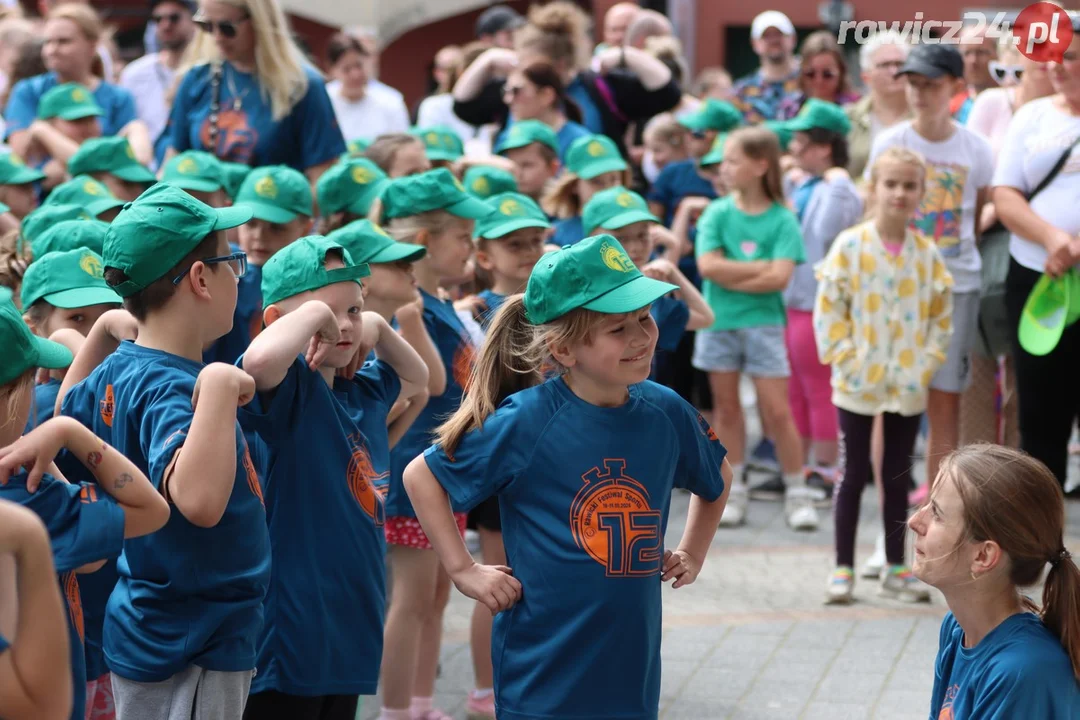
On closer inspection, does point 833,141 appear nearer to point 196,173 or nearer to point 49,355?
point 196,173

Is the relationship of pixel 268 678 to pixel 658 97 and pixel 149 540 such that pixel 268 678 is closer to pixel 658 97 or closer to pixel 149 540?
pixel 149 540

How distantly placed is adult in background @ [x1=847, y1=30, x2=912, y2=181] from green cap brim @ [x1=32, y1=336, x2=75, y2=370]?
19.8 ft

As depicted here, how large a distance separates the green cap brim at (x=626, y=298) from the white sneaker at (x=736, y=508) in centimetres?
424

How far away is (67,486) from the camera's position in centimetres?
261

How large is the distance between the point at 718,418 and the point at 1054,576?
4.64m

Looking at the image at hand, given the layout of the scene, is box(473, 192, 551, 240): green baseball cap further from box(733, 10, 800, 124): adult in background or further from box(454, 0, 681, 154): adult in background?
box(733, 10, 800, 124): adult in background

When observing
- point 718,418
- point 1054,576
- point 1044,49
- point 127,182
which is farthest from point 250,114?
point 1054,576

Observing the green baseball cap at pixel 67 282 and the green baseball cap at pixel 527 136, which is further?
the green baseball cap at pixel 527 136

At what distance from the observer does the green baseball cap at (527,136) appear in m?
7.41

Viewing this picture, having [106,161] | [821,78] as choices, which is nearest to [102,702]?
[106,161]

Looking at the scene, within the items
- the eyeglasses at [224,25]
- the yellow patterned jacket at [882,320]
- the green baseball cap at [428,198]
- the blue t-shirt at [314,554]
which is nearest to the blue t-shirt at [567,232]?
the yellow patterned jacket at [882,320]

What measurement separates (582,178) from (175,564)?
4.39m

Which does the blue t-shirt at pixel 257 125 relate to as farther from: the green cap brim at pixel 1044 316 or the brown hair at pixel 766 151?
the green cap brim at pixel 1044 316

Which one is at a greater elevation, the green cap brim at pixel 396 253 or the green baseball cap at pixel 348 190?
the green cap brim at pixel 396 253
